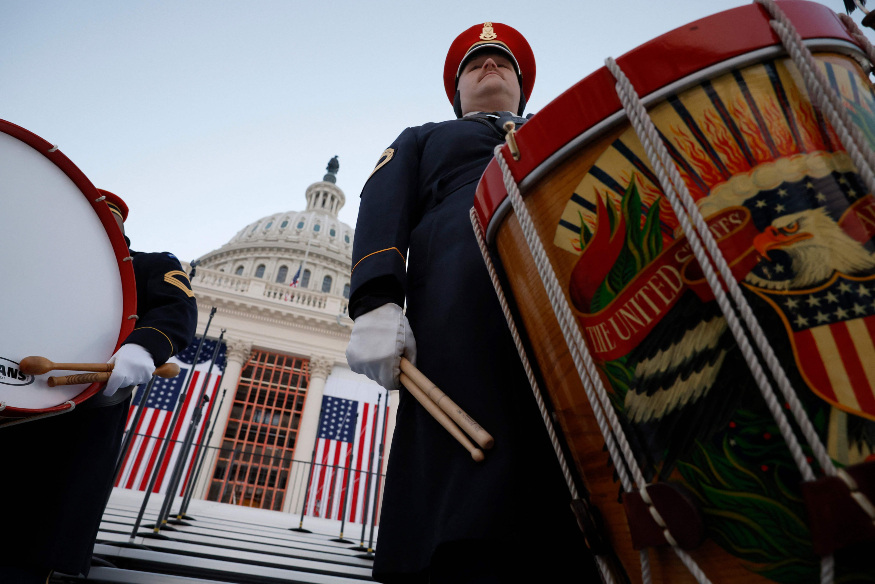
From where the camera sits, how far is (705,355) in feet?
1.49

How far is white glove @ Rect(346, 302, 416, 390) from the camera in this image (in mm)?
880

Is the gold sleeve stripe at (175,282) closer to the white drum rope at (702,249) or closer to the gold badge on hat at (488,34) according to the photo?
the gold badge on hat at (488,34)

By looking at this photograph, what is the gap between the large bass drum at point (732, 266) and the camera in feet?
1.29

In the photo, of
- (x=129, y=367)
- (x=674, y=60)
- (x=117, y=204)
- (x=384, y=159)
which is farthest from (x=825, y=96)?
(x=117, y=204)

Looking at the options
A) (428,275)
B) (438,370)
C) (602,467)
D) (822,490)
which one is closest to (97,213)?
(428,275)

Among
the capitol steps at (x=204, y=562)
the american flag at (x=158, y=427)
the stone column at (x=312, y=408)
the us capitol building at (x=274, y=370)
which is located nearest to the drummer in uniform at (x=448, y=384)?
the capitol steps at (x=204, y=562)

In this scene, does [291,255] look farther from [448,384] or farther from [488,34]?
[448,384]

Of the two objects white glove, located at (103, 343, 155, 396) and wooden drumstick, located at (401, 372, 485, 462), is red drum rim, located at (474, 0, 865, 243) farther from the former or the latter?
A: white glove, located at (103, 343, 155, 396)

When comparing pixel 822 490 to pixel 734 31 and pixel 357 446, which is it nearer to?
pixel 734 31

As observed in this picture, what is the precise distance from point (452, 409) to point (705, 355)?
39cm

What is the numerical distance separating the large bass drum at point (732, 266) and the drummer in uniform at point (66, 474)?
116 centimetres

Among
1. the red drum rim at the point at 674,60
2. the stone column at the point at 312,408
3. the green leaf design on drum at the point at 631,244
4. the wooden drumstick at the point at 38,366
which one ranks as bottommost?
the green leaf design on drum at the point at 631,244

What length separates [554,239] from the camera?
584mm

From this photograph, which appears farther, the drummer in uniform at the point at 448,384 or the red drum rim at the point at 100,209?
the red drum rim at the point at 100,209
